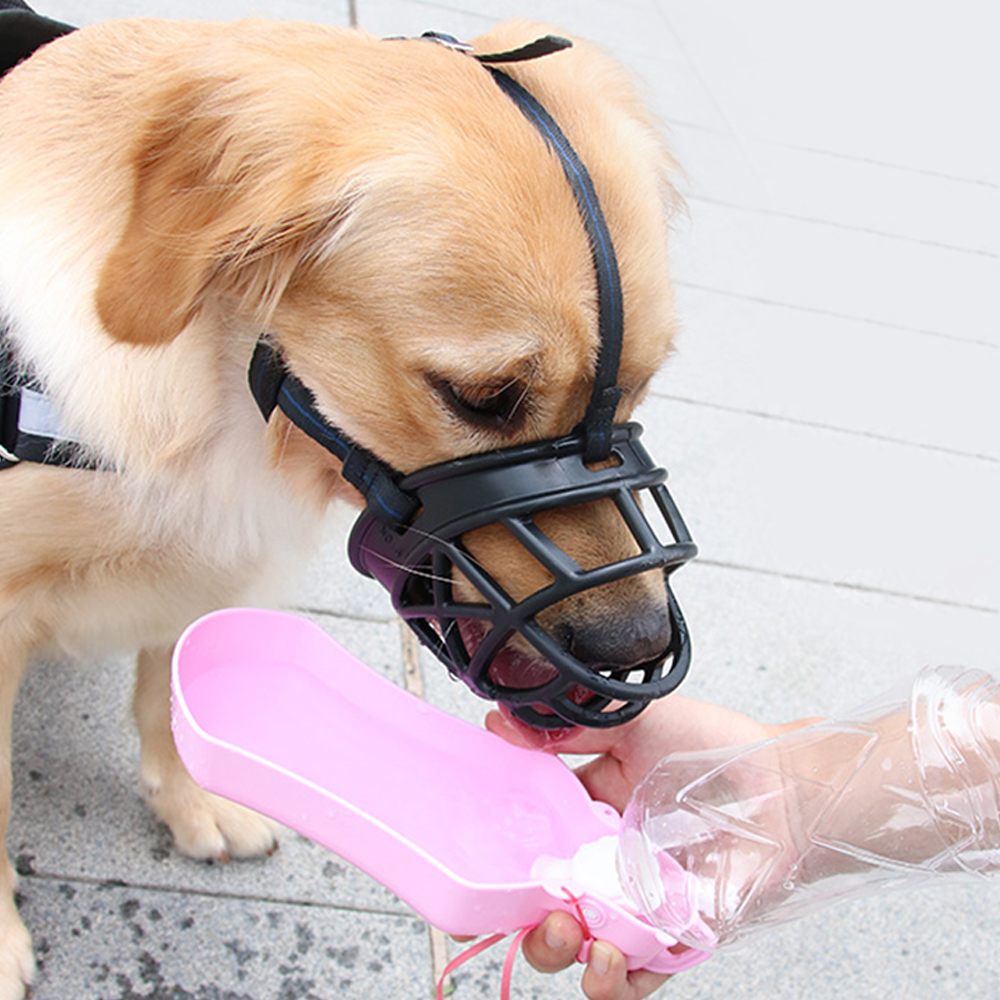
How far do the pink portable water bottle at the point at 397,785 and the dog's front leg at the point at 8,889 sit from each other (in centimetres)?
29

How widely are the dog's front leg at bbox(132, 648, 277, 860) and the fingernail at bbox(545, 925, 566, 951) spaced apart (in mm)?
903

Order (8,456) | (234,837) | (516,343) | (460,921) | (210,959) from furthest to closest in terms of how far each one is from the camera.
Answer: (234,837), (210,959), (8,456), (460,921), (516,343)

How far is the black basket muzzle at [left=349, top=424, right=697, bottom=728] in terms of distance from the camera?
147 centimetres

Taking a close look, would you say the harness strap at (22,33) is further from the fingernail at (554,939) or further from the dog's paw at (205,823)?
the fingernail at (554,939)

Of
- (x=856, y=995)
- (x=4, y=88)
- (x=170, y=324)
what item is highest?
(x=4, y=88)

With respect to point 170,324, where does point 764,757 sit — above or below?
below

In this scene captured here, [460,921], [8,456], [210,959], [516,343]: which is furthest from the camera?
[210,959]

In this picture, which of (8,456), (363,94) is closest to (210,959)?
(8,456)

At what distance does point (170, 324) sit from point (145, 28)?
0.66m

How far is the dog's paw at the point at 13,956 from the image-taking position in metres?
1.94

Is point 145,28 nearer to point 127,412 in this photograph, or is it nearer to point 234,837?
point 127,412

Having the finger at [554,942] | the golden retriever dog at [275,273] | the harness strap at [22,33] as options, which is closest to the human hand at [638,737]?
the finger at [554,942]

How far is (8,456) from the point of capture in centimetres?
173

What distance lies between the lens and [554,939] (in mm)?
1601
